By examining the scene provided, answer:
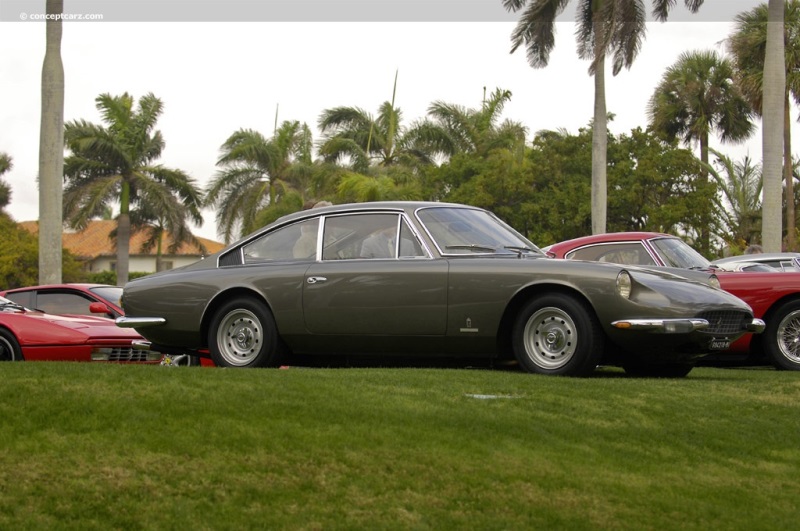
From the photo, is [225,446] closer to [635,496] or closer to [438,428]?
[438,428]

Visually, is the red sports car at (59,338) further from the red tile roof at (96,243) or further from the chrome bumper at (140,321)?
the red tile roof at (96,243)

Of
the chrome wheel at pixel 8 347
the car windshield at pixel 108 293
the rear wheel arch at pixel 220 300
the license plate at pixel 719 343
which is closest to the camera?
the license plate at pixel 719 343

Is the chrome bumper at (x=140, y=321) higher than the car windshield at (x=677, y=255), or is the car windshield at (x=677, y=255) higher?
the car windshield at (x=677, y=255)

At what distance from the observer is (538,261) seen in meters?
8.66

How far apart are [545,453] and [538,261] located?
296 cm

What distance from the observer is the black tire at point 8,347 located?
428 inches

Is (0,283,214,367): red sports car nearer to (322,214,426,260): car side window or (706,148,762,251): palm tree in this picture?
(322,214,426,260): car side window

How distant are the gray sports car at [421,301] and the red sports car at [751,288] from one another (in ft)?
6.98

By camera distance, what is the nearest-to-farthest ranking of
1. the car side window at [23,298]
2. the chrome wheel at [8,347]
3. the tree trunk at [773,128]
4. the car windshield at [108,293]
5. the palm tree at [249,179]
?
the chrome wheel at [8,347]
the car side window at [23,298]
the car windshield at [108,293]
the tree trunk at [773,128]
the palm tree at [249,179]

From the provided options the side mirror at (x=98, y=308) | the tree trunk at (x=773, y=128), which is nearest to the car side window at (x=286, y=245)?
the side mirror at (x=98, y=308)

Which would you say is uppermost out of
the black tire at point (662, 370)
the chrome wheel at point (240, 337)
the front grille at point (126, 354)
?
the chrome wheel at point (240, 337)

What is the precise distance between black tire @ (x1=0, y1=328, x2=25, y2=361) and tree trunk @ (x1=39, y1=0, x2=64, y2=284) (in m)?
10.4

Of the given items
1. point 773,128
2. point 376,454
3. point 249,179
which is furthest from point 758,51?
point 376,454

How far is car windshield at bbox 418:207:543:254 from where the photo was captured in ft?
29.7
